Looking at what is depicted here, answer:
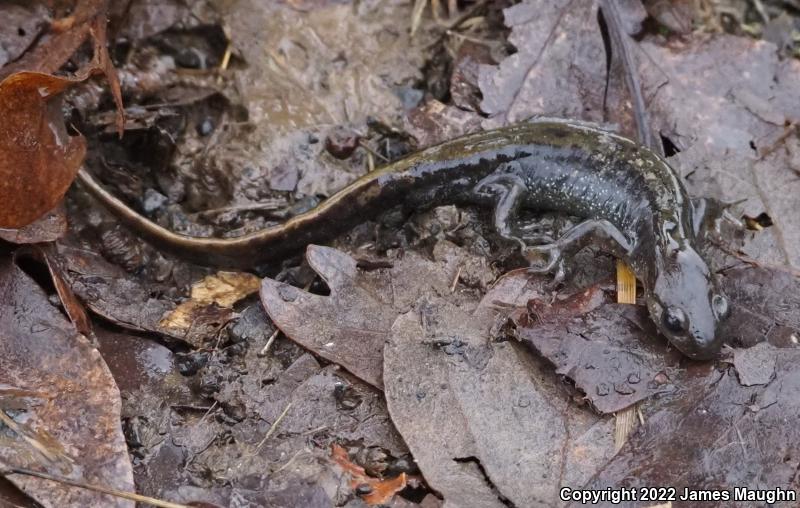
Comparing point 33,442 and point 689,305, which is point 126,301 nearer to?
point 33,442

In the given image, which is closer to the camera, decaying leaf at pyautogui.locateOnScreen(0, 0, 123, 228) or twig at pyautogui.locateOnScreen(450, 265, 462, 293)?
decaying leaf at pyautogui.locateOnScreen(0, 0, 123, 228)

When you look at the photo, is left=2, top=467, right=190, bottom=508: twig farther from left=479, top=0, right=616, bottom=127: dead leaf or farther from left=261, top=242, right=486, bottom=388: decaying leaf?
left=479, top=0, right=616, bottom=127: dead leaf

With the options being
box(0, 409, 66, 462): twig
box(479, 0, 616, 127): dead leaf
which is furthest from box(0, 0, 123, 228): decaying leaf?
box(479, 0, 616, 127): dead leaf

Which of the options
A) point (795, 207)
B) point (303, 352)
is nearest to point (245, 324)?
point (303, 352)

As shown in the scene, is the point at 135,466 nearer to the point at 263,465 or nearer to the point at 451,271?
the point at 263,465

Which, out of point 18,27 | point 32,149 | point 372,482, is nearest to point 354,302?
point 372,482

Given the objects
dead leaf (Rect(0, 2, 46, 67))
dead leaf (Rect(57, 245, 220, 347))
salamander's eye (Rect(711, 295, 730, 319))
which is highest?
dead leaf (Rect(0, 2, 46, 67))

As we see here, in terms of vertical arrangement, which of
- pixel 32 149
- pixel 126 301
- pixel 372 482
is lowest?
pixel 372 482
